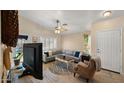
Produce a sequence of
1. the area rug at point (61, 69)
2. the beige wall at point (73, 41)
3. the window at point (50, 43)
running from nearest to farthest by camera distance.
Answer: the area rug at point (61, 69) → the beige wall at point (73, 41) → the window at point (50, 43)

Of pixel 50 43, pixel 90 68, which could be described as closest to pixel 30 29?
pixel 50 43

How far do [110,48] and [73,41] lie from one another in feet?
9.70

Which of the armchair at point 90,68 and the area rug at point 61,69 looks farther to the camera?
the area rug at point 61,69

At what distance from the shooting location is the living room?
3.22 m

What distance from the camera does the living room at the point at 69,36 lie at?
3223 mm

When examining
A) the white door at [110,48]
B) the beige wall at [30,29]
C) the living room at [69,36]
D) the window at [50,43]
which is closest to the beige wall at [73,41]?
the living room at [69,36]

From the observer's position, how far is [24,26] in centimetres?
510

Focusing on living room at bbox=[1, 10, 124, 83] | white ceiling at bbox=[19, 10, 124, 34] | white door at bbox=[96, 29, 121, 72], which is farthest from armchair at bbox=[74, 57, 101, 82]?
white ceiling at bbox=[19, 10, 124, 34]

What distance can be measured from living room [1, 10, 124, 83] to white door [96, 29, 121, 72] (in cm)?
4

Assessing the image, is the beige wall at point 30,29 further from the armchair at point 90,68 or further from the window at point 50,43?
the armchair at point 90,68

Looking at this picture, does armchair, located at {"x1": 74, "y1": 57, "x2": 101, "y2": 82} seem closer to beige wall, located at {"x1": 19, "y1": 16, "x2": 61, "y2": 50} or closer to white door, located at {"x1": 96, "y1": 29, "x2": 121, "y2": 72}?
white door, located at {"x1": 96, "y1": 29, "x2": 121, "y2": 72}

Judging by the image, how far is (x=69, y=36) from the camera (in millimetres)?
6668
